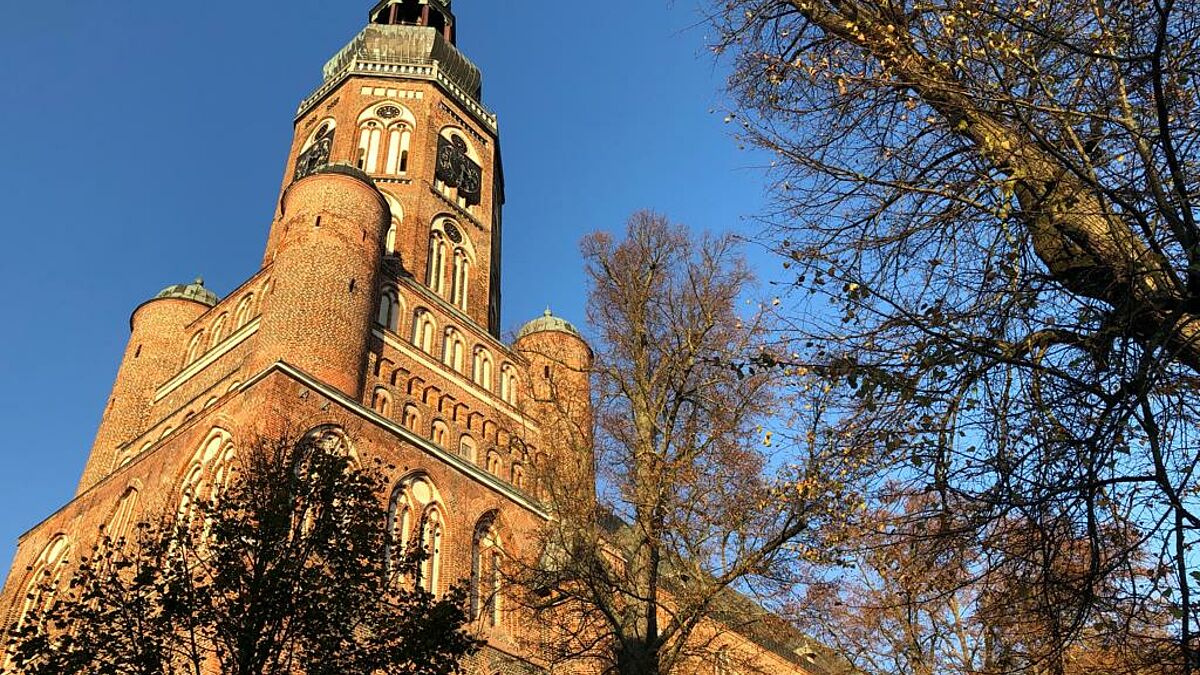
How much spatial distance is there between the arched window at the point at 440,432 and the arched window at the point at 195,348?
6.13 meters

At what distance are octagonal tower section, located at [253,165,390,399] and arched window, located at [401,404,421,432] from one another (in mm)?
1417

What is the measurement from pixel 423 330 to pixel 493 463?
3563mm

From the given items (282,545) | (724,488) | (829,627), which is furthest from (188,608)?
(829,627)

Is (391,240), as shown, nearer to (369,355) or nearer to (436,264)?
(436,264)

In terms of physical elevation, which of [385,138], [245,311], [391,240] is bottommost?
[245,311]

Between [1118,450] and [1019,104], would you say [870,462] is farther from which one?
[1019,104]

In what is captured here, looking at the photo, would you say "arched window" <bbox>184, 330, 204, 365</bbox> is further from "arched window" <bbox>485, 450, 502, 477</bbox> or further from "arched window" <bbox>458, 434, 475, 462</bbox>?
"arched window" <bbox>485, 450, 502, 477</bbox>

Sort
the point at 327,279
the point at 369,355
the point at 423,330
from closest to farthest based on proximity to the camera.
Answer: the point at 327,279 → the point at 369,355 → the point at 423,330

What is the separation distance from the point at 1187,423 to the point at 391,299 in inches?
747

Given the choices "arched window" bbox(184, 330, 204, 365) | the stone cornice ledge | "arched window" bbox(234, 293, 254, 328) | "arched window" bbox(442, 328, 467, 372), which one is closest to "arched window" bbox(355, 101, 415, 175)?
"arched window" bbox(442, 328, 467, 372)

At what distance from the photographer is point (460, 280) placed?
26391 mm

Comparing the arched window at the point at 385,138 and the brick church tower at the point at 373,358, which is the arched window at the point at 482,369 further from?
the arched window at the point at 385,138

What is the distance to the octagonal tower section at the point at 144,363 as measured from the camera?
2186 cm

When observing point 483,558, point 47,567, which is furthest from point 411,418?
point 47,567
